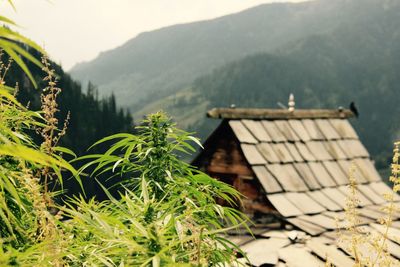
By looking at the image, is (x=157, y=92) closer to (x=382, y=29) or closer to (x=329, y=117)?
(x=382, y=29)

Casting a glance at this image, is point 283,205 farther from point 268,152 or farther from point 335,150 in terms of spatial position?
point 335,150

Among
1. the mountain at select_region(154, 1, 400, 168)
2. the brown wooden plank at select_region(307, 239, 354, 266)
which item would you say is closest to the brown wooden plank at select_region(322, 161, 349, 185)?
the brown wooden plank at select_region(307, 239, 354, 266)

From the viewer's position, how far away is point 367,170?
30.7 ft

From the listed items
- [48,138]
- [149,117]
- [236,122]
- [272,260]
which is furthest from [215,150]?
[48,138]

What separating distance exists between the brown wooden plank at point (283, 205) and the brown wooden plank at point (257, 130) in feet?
3.97

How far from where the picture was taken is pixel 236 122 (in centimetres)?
828

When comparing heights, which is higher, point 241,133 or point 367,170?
point 241,133

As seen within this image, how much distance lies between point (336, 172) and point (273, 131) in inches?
53.9

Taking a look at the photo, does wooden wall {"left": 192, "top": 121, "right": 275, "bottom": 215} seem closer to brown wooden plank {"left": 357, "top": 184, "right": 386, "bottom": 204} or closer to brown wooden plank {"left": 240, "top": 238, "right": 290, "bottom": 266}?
brown wooden plank {"left": 240, "top": 238, "right": 290, "bottom": 266}

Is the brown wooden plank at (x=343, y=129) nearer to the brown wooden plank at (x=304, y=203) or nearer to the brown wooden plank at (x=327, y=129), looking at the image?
the brown wooden plank at (x=327, y=129)

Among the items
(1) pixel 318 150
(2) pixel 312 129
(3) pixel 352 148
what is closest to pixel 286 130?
(1) pixel 318 150

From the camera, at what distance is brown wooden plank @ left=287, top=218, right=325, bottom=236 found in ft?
21.5

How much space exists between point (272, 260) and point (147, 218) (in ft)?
14.2

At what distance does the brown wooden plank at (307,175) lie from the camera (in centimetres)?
793
